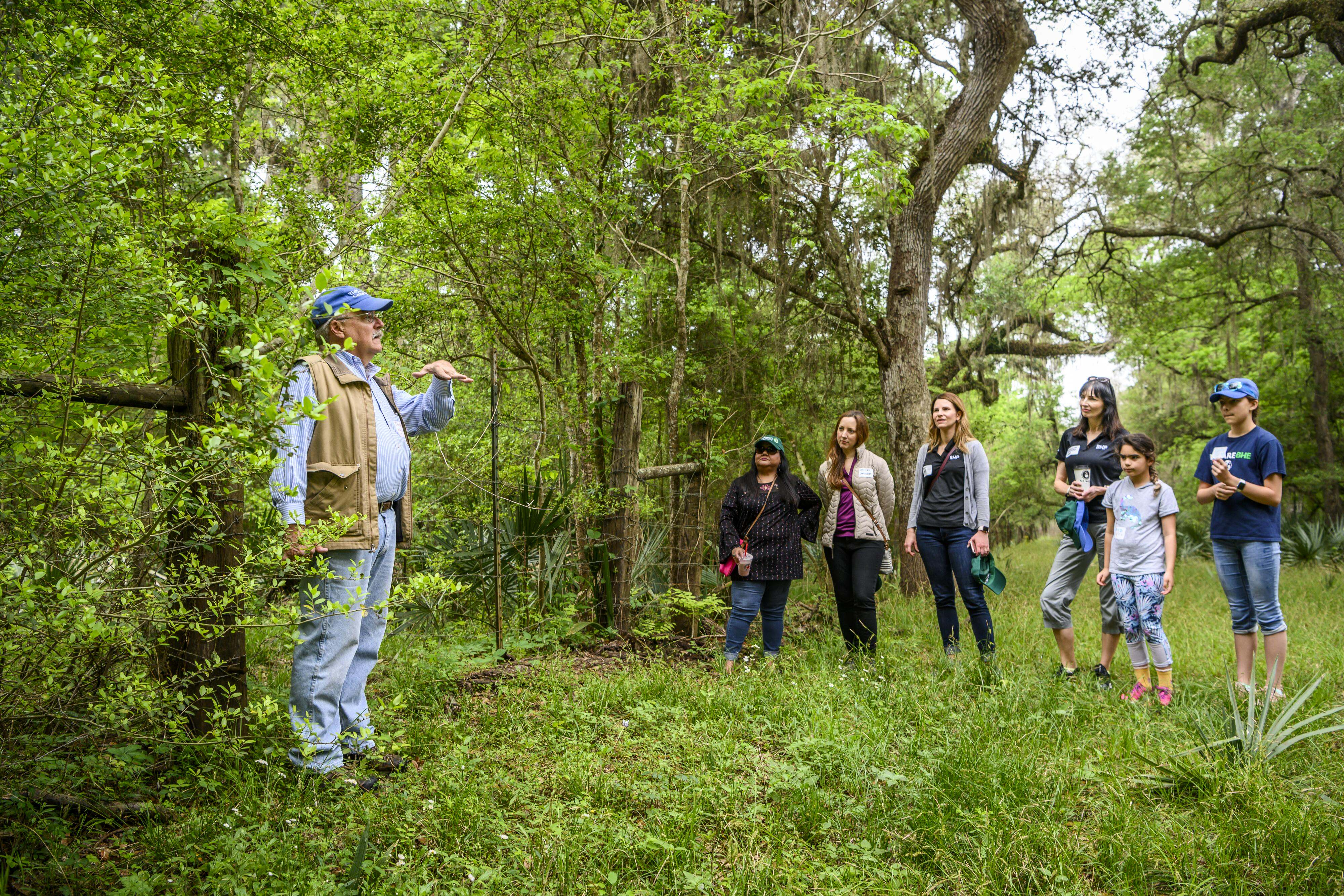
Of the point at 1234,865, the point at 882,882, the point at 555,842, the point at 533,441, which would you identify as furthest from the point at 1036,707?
the point at 533,441

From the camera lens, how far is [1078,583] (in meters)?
4.75

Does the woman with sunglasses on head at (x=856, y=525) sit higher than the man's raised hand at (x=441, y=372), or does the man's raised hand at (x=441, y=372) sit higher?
the man's raised hand at (x=441, y=372)

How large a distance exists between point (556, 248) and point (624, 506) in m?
2.33

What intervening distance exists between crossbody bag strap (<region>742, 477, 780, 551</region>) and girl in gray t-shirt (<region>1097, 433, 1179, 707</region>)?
2052 millimetres

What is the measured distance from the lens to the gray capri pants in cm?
470

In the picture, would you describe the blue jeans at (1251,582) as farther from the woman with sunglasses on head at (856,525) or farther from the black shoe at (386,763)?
the black shoe at (386,763)

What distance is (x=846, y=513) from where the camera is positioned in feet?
17.1

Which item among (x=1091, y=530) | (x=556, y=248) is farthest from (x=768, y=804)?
(x=556, y=248)

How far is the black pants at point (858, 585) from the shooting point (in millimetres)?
5176

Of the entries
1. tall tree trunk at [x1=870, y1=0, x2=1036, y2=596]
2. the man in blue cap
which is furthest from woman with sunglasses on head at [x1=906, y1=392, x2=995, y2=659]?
tall tree trunk at [x1=870, y1=0, x2=1036, y2=596]

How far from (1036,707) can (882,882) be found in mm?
1881

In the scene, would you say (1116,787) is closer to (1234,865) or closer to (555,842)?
(1234,865)

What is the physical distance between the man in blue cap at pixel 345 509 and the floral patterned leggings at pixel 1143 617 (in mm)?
3902

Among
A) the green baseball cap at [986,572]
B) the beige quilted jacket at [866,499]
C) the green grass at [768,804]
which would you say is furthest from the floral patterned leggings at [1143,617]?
the beige quilted jacket at [866,499]
